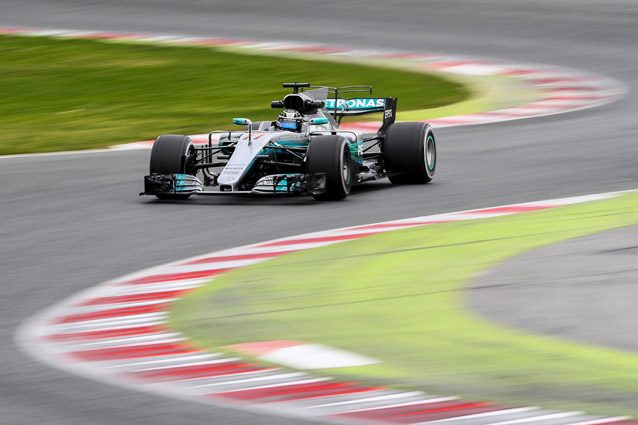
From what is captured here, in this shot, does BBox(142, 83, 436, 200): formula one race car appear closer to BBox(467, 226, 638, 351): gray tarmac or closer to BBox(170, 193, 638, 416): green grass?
BBox(170, 193, 638, 416): green grass

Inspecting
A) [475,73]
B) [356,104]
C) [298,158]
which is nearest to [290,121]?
[298,158]

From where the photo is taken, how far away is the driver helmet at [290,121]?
44.5ft

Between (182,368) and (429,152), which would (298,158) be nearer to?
(429,152)

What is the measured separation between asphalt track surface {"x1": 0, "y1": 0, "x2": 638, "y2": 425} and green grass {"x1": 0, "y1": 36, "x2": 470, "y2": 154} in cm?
238

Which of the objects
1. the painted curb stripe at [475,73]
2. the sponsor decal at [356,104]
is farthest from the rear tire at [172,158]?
the painted curb stripe at [475,73]

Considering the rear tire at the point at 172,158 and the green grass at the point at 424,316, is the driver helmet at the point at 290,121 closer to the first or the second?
the rear tire at the point at 172,158

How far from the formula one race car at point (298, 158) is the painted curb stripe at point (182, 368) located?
2.85 meters

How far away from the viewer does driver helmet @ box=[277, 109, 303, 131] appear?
13.6m

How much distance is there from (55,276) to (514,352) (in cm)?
382

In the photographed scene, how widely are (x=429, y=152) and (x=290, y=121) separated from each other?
1.53 m

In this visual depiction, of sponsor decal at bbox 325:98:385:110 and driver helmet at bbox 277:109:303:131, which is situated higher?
sponsor decal at bbox 325:98:385:110

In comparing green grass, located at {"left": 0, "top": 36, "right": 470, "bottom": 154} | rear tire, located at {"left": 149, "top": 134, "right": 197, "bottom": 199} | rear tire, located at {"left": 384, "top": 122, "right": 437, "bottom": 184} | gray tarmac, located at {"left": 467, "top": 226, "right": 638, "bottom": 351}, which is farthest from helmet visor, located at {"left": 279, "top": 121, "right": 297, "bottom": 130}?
green grass, located at {"left": 0, "top": 36, "right": 470, "bottom": 154}

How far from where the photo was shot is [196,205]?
13117mm

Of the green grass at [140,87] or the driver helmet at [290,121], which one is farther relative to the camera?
the green grass at [140,87]
